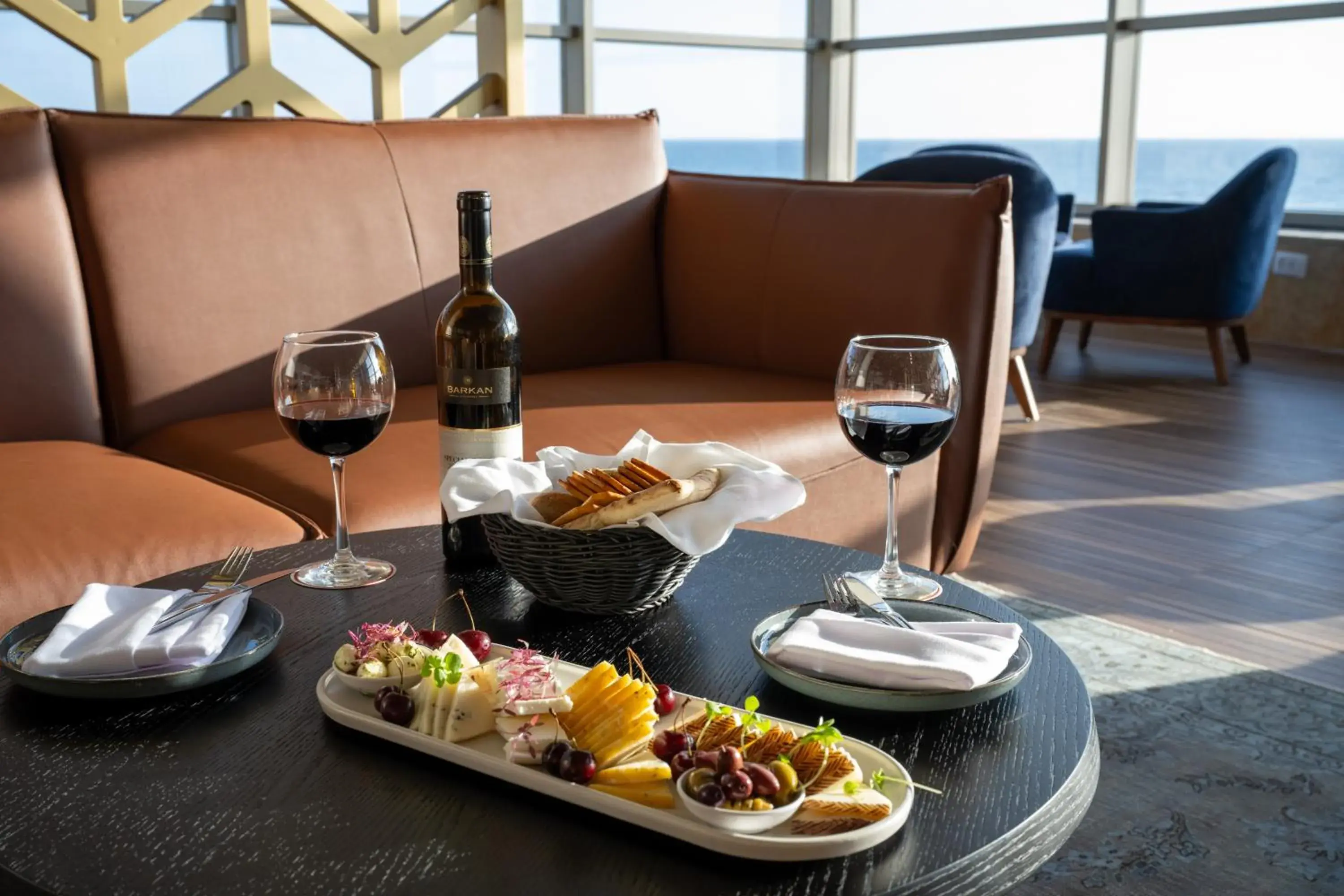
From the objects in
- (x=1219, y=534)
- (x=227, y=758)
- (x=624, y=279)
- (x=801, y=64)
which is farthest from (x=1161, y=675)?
(x=801, y=64)

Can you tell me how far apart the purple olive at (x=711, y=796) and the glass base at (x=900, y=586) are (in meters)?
0.42

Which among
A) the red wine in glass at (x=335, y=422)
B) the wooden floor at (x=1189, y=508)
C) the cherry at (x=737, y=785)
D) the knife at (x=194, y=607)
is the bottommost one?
the wooden floor at (x=1189, y=508)

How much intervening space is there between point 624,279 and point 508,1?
0.76m

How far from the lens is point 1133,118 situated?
6.11 m

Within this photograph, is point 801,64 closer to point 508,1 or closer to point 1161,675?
point 508,1

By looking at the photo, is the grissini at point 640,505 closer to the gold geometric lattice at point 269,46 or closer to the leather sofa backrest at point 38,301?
the leather sofa backrest at point 38,301

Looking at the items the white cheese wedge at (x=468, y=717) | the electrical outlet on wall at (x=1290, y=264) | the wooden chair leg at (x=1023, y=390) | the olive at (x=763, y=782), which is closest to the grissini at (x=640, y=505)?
the white cheese wedge at (x=468, y=717)

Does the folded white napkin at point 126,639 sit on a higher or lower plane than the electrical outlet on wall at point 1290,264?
higher

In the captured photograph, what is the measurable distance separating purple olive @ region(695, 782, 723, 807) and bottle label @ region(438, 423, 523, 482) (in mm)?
492

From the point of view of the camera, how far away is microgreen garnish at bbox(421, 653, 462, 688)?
31.6 inches

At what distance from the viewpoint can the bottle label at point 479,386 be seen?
1.09 meters

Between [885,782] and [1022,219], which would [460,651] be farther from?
[1022,219]

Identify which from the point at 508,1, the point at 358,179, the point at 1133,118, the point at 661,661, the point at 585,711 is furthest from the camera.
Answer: the point at 1133,118

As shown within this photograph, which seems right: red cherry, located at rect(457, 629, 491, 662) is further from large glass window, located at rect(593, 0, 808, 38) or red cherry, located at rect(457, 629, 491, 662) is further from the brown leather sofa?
large glass window, located at rect(593, 0, 808, 38)
